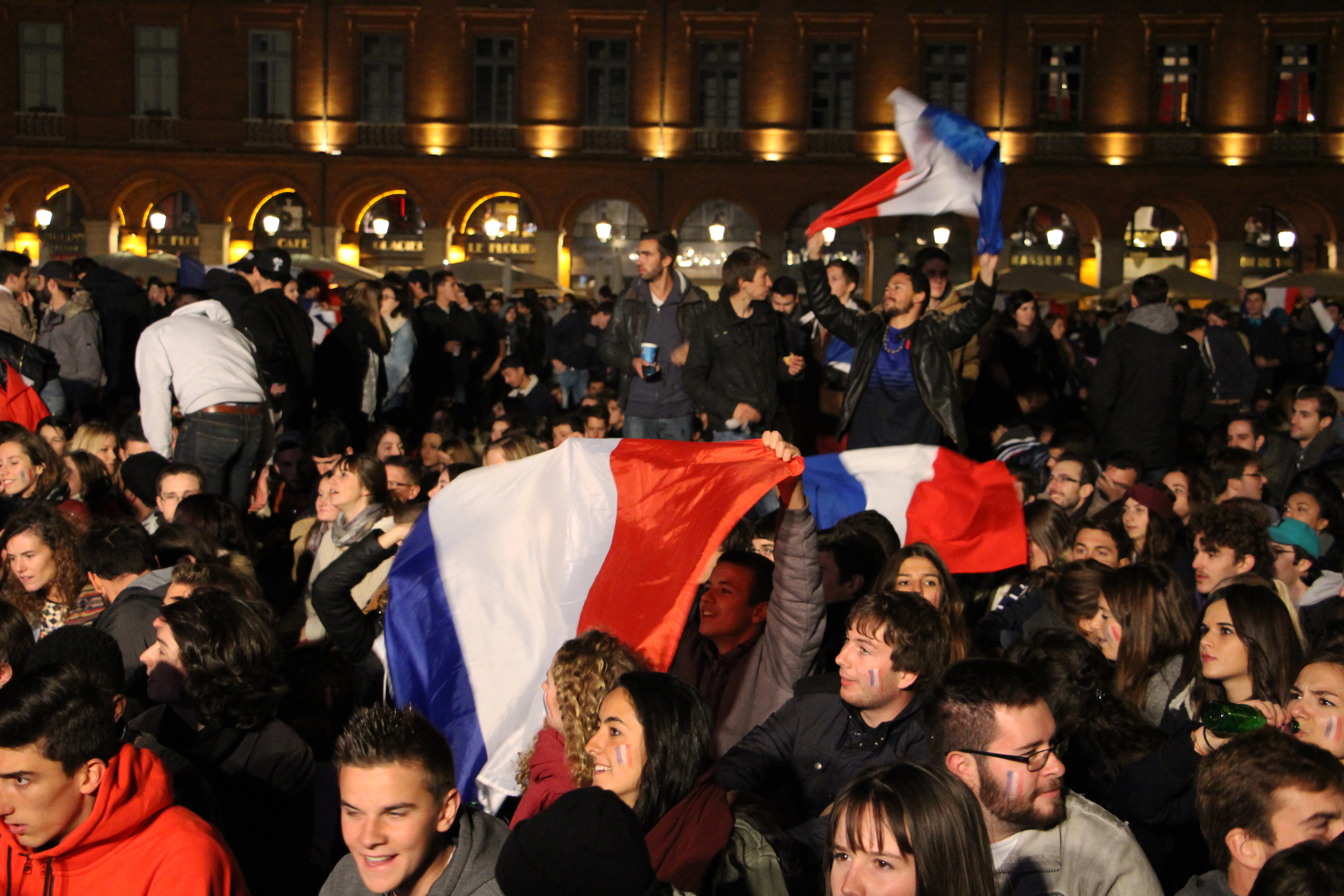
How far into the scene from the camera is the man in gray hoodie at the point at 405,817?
3.09 meters

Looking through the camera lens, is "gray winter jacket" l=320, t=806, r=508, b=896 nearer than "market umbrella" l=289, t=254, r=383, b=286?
Yes

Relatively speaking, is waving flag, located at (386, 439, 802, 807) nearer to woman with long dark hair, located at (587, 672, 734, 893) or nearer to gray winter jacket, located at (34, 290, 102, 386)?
woman with long dark hair, located at (587, 672, 734, 893)

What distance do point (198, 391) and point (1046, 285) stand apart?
21659mm

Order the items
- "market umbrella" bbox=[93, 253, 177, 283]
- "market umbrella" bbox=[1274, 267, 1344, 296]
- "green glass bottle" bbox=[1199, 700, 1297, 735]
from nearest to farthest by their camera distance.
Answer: "green glass bottle" bbox=[1199, 700, 1297, 735] → "market umbrella" bbox=[93, 253, 177, 283] → "market umbrella" bbox=[1274, 267, 1344, 296]

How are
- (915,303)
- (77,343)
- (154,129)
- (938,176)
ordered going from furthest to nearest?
(154,129), (77,343), (915,303), (938,176)

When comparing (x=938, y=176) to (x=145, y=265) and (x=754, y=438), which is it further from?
(x=145, y=265)

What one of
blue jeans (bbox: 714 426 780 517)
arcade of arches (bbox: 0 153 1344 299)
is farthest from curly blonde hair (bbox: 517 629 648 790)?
arcade of arches (bbox: 0 153 1344 299)

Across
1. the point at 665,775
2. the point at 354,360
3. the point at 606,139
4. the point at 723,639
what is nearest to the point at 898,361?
the point at 723,639

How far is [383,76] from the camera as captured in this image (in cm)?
3139

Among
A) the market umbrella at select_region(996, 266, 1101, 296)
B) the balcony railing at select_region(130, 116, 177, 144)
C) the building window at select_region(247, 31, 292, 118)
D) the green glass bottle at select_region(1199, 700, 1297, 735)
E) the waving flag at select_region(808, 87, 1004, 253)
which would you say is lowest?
the market umbrella at select_region(996, 266, 1101, 296)

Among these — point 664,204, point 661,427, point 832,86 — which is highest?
point 832,86

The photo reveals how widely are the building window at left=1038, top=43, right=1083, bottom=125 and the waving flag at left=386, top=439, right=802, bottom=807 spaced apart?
92.9 ft

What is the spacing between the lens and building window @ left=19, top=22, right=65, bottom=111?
30828mm

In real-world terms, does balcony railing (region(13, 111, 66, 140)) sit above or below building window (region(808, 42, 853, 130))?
below
